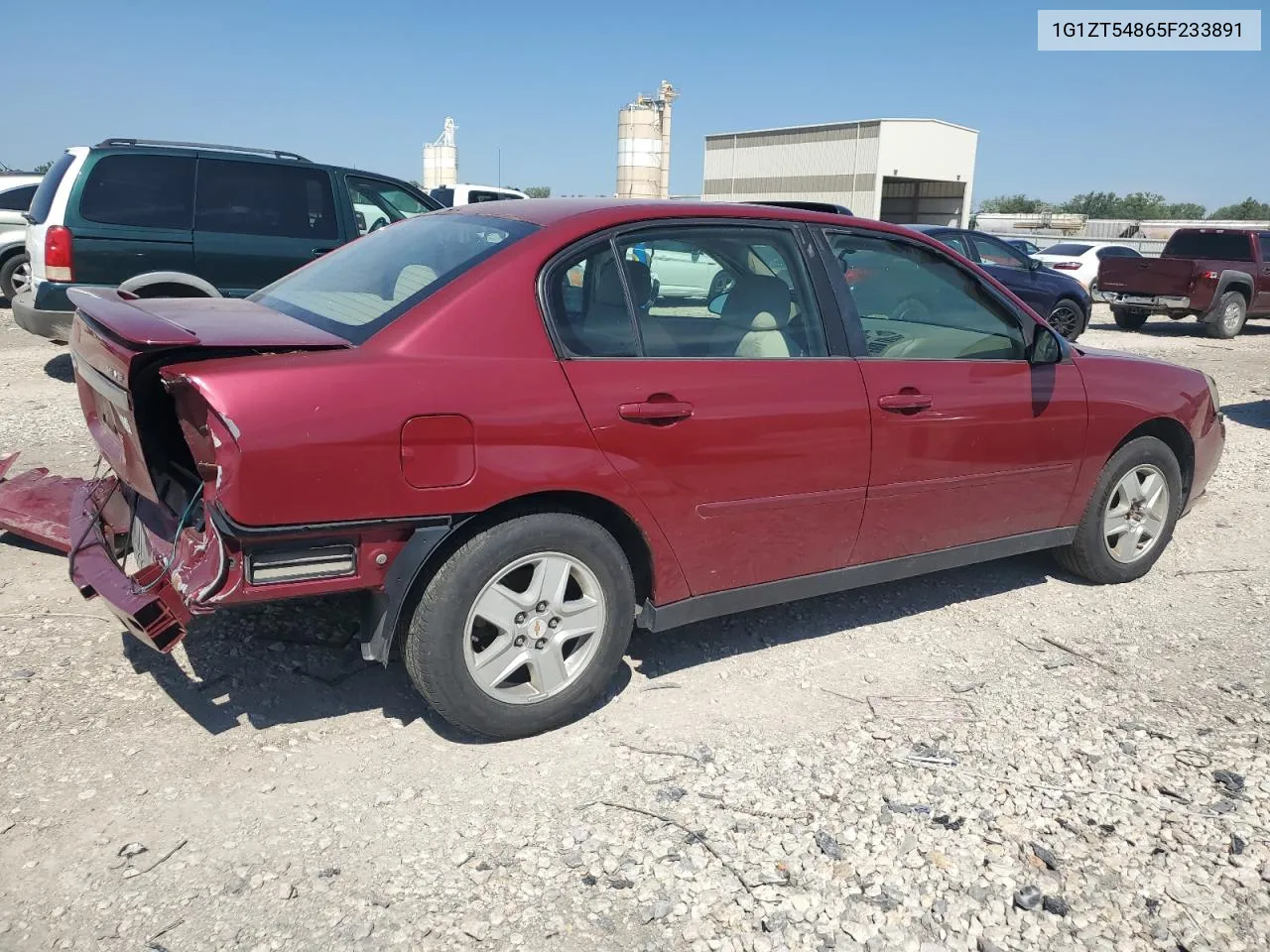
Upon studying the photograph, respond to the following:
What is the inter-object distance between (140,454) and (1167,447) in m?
4.46

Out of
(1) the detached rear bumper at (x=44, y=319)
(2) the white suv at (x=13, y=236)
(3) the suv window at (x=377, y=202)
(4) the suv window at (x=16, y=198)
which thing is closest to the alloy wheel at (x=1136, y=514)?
(3) the suv window at (x=377, y=202)

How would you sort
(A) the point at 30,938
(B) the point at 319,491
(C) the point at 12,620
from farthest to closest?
(C) the point at 12,620 → (B) the point at 319,491 → (A) the point at 30,938

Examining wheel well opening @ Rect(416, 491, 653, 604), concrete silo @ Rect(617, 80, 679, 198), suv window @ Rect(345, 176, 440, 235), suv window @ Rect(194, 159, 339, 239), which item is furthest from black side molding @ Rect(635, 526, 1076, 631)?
concrete silo @ Rect(617, 80, 679, 198)

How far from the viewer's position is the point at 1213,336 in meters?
16.8

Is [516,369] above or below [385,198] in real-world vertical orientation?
below

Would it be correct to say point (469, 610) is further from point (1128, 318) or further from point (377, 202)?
point (1128, 318)

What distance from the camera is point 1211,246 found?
17.3 meters

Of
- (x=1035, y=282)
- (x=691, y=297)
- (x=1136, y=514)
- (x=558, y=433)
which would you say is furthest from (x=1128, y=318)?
(x=558, y=433)

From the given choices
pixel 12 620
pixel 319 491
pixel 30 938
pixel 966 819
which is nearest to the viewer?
pixel 30 938

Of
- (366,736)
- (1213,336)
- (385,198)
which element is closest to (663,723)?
(366,736)

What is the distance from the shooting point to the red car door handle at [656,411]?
3207 millimetres

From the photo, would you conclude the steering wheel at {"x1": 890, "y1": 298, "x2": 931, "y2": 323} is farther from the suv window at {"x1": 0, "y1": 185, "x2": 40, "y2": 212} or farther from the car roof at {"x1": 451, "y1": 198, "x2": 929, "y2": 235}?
the suv window at {"x1": 0, "y1": 185, "x2": 40, "y2": 212}

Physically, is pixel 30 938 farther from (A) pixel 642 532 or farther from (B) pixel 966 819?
(B) pixel 966 819

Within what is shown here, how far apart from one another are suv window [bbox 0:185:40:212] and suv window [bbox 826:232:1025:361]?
13.5m
